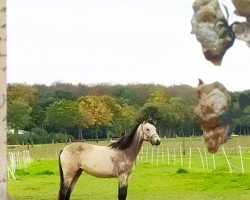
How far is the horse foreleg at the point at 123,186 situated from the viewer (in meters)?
12.2

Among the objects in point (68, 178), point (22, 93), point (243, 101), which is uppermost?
point (22, 93)

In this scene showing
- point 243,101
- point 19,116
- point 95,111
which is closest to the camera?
point 243,101

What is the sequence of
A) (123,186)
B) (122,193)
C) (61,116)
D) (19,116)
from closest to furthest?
(122,193), (123,186), (61,116), (19,116)

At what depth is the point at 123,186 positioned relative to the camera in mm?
12383

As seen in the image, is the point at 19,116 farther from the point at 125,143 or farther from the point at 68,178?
the point at 125,143

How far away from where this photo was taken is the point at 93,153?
12.6 metres

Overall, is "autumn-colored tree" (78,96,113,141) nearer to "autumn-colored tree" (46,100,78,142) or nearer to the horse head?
"autumn-colored tree" (46,100,78,142)

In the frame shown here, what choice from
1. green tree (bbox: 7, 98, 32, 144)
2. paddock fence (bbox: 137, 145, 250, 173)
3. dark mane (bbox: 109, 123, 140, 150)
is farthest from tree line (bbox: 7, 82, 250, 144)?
dark mane (bbox: 109, 123, 140, 150)

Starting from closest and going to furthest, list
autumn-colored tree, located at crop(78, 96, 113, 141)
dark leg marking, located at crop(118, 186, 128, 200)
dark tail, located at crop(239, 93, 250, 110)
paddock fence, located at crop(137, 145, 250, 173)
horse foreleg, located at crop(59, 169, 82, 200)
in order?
dark tail, located at crop(239, 93, 250, 110), dark leg marking, located at crop(118, 186, 128, 200), horse foreleg, located at crop(59, 169, 82, 200), paddock fence, located at crop(137, 145, 250, 173), autumn-colored tree, located at crop(78, 96, 113, 141)

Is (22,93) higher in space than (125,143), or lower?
higher

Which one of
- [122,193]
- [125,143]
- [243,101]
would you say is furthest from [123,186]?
[243,101]

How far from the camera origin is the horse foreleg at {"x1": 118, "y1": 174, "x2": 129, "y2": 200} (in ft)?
39.9

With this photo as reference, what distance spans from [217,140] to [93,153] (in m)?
11.3

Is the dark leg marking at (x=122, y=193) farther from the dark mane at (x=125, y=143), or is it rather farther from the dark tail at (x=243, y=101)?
the dark tail at (x=243, y=101)
